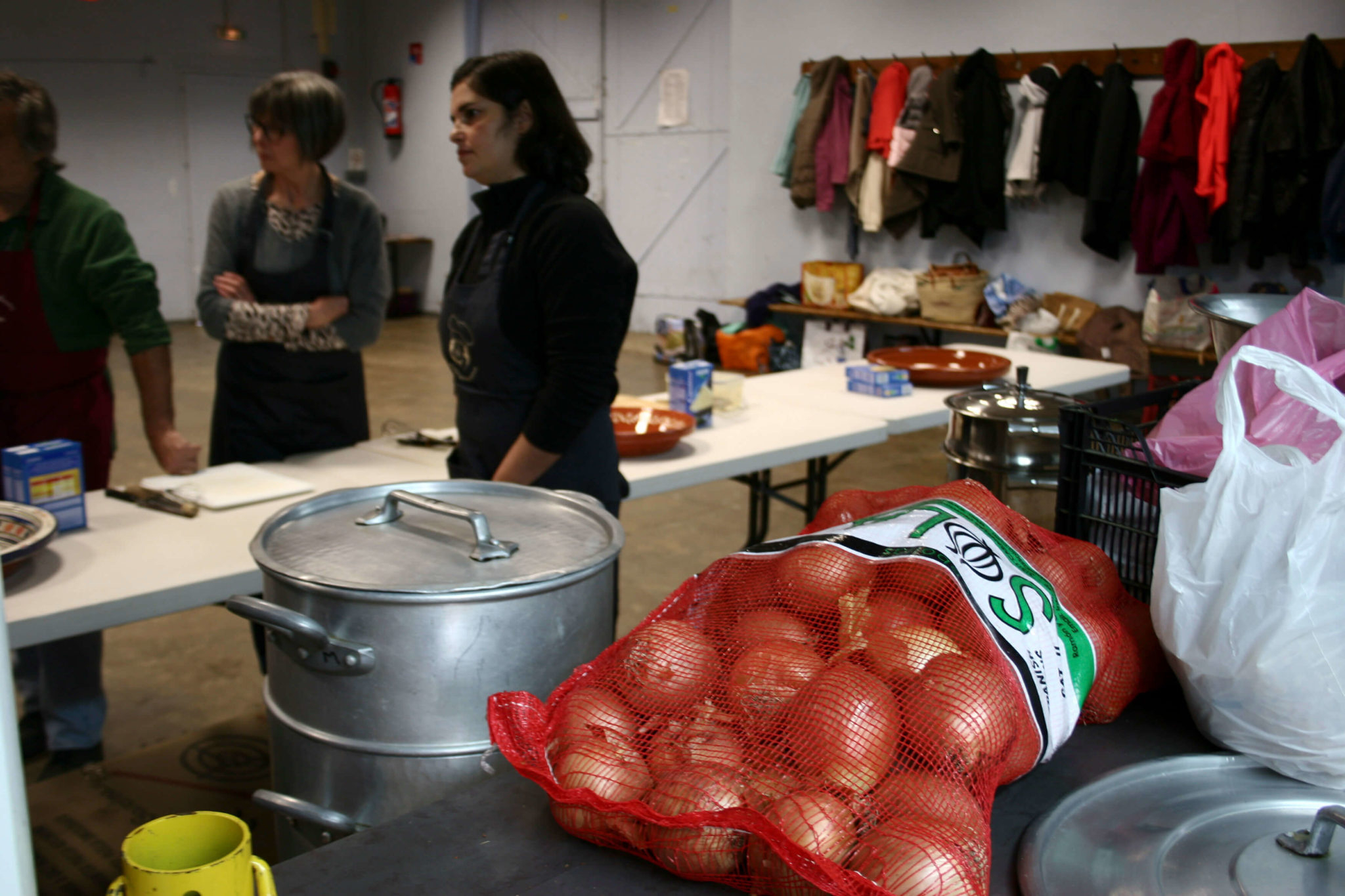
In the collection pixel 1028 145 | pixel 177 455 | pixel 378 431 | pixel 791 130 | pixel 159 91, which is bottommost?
pixel 378 431

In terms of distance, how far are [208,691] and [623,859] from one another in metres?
2.83

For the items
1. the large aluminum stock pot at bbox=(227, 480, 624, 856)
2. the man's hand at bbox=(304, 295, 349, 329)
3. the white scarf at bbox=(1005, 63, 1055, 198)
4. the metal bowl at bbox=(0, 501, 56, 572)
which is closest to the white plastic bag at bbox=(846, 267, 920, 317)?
the white scarf at bbox=(1005, 63, 1055, 198)

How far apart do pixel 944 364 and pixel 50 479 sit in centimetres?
270

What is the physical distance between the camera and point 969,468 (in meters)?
1.66

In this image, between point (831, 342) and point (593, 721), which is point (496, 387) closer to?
point (593, 721)

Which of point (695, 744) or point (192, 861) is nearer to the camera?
point (192, 861)

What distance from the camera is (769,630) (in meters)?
0.91

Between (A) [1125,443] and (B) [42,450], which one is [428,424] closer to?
(B) [42,450]

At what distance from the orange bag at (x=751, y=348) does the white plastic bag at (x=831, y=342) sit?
0.83 ft

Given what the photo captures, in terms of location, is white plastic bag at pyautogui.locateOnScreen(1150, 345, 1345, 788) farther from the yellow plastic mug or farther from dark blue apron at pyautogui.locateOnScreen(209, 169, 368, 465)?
dark blue apron at pyautogui.locateOnScreen(209, 169, 368, 465)

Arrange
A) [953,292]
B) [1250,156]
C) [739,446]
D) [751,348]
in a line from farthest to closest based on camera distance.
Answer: [751,348] → [953,292] → [1250,156] → [739,446]

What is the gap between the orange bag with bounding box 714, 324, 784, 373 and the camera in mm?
8039

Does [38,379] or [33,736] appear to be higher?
[38,379]

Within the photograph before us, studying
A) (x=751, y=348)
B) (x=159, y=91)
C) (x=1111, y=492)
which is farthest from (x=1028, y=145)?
(x=159, y=91)
